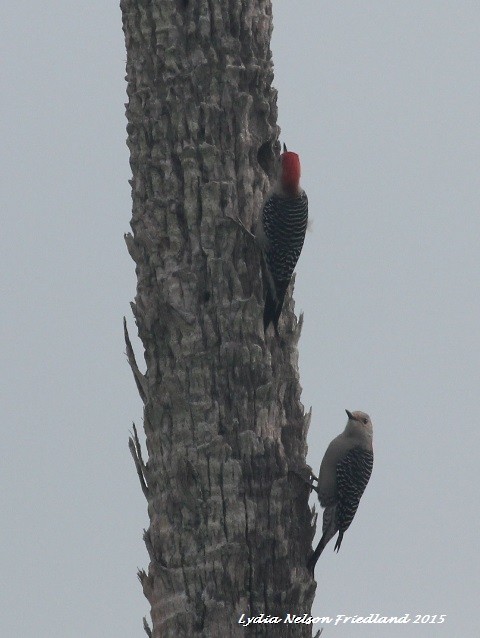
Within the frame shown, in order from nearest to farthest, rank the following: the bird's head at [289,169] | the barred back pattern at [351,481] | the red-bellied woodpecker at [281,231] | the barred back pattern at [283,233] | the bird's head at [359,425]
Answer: the red-bellied woodpecker at [281,231]
the barred back pattern at [283,233]
the bird's head at [289,169]
the barred back pattern at [351,481]
the bird's head at [359,425]

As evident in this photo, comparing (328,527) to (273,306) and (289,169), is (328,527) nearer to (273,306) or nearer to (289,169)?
(273,306)

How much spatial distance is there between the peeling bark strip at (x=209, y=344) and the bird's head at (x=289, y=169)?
0.39 m

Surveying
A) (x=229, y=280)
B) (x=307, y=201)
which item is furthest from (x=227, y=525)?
(x=307, y=201)

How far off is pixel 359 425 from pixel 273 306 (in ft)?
8.42

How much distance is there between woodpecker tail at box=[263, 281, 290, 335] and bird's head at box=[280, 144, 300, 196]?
0.99 m

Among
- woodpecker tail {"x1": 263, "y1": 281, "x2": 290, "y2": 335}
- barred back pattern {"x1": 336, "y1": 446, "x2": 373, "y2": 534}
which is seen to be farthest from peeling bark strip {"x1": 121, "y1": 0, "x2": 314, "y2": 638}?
barred back pattern {"x1": 336, "y1": 446, "x2": 373, "y2": 534}

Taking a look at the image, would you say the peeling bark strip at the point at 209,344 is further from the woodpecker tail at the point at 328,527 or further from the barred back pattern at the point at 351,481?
the barred back pattern at the point at 351,481

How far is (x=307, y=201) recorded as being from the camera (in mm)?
9297

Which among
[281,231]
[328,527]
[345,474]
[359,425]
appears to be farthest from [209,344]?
[359,425]

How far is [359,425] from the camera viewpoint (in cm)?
1008

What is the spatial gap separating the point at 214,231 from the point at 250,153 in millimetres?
648

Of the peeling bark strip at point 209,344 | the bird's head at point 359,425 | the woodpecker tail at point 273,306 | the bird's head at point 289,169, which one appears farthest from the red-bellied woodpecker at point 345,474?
the bird's head at point 289,169

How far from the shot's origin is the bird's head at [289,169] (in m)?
8.62

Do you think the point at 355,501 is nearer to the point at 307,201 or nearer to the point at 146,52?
the point at 307,201
